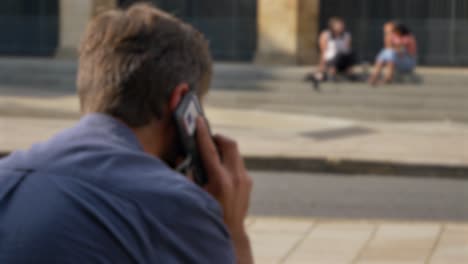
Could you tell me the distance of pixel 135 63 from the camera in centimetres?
195

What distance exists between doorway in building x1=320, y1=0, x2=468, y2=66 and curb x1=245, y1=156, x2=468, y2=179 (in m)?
12.6

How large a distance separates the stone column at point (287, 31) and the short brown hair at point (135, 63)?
74.1 feet

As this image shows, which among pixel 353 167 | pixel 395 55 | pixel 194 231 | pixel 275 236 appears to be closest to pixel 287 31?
pixel 395 55

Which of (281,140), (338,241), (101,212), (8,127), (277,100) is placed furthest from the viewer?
(277,100)

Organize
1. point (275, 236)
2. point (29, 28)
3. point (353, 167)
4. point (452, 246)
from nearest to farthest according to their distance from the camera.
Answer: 1. point (452, 246)
2. point (275, 236)
3. point (353, 167)
4. point (29, 28)

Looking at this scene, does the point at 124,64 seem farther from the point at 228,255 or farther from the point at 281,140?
the point at 281,140

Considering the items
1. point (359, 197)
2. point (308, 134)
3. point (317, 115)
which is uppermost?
point (359, 197)

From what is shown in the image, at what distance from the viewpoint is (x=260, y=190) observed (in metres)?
11.1

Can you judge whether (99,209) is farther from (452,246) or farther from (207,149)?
(452,246)

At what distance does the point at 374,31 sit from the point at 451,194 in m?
14.3

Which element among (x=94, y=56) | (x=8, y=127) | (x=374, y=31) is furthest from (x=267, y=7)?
(x=94, y=56)

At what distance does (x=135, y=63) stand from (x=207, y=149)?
0.28 meters

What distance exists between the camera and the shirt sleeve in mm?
1832

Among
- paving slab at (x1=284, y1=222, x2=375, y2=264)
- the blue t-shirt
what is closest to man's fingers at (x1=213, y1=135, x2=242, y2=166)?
the blue t-shirt
